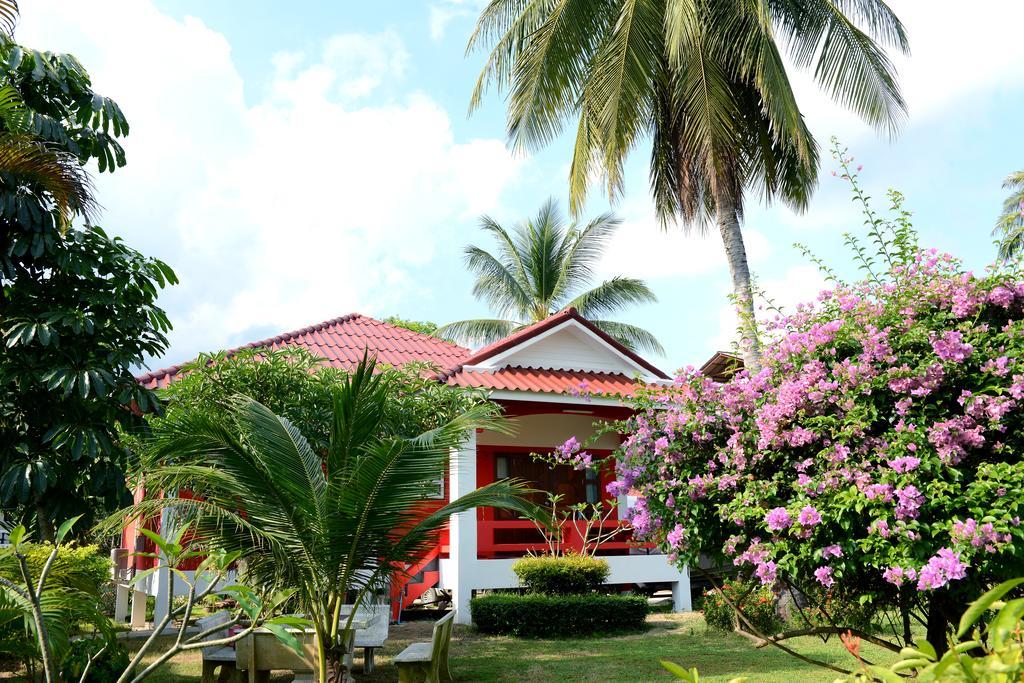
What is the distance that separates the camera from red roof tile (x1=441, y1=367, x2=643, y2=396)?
1406cm

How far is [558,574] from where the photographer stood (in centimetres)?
1288

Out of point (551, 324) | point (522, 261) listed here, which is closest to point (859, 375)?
point (551, 324)

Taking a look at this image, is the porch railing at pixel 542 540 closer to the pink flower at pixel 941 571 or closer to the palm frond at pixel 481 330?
the pink flower at pixel 941 571

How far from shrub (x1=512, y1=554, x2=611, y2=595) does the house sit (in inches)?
33.4

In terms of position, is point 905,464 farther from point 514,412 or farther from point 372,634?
point 514,412

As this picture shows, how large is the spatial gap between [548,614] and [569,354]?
5582 mm

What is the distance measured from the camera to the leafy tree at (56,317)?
7.73 m

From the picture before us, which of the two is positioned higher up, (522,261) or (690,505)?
(522,261)

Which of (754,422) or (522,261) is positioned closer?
(754,422)

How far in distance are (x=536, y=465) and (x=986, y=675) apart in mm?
16643

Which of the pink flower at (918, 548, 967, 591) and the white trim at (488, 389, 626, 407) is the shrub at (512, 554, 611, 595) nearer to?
the white trim at (488, 389, 626, 407)

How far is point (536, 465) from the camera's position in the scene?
18016mm

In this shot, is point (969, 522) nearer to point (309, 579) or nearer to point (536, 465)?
point (309, 579)

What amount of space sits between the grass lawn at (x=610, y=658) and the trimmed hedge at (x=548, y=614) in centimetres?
28
